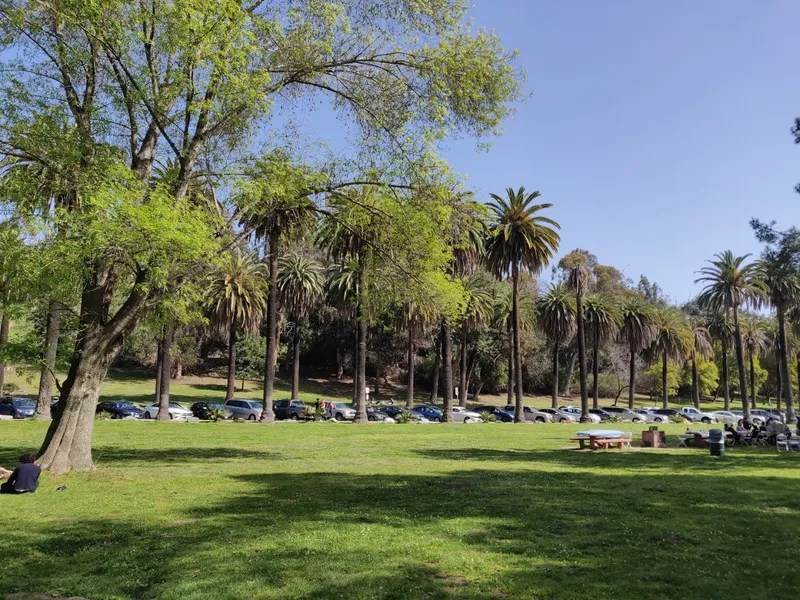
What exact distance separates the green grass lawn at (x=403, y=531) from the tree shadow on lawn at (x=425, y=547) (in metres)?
0.03

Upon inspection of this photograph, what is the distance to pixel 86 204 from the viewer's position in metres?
11.6


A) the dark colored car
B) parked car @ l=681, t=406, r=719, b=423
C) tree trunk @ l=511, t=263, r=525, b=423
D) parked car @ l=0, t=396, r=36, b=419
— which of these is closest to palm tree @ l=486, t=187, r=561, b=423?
tree trunk @ l=511, t=263, r=525, b=423

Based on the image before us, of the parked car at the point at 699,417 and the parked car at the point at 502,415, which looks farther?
the parked car at the point at 699,417

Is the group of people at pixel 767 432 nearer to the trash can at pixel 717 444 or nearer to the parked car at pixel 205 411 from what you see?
the trash can at pixel 717 444

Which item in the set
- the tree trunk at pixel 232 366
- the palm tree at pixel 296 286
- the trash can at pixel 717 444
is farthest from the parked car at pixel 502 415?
the trash can at pixel 717 444

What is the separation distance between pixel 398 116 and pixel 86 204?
7126 millimetres

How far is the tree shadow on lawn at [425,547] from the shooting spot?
6.25 metres

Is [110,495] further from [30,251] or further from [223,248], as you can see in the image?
[223,248]

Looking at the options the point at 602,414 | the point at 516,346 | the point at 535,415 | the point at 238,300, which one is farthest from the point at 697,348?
the point at 238,300

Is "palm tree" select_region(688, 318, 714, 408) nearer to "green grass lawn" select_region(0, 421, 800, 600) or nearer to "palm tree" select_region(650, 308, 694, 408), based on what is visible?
"palm tree" select_region(650, 308, 694, 408)

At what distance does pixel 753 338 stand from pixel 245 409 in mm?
61008

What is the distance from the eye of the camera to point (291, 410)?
4247 centimetres

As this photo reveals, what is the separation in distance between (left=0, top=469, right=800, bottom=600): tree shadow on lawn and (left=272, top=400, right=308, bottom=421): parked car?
3084cm

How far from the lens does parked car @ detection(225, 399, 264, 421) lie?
40.1 meters
